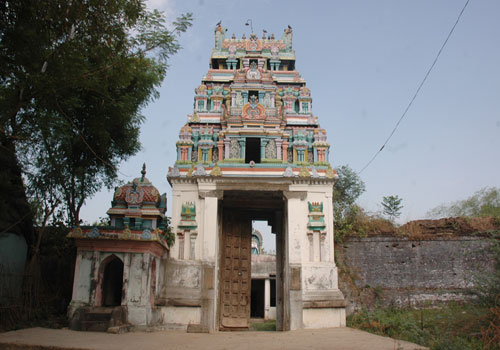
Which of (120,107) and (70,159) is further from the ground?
(120,107)

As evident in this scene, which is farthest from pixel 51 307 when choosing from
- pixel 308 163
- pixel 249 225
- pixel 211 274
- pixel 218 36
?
pixel 218 36

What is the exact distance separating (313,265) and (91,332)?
6301 millimetres

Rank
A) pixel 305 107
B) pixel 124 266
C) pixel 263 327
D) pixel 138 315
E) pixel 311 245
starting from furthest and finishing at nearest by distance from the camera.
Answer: pixel 263 327 → pixel 305 107 → pixel 311 245 → pixel 124 266 → pixel 138 315

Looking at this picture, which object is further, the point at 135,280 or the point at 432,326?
the point at 135,280

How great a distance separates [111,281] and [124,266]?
5.29 ft

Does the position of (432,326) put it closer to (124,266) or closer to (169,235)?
(169,235)

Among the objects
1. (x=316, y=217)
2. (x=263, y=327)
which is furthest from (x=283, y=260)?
(x=263, y=327)

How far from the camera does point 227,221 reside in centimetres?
1483

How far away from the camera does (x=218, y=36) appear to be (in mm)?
17250

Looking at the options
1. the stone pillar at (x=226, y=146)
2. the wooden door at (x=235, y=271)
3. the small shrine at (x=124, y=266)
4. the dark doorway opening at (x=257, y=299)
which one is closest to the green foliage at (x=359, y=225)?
the wooden door at (x=235, y=271)

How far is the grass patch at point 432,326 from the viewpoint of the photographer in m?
7.91

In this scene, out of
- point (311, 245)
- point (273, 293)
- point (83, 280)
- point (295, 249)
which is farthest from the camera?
point (273, 293)

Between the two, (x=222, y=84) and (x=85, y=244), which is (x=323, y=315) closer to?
(x=85, y=244)

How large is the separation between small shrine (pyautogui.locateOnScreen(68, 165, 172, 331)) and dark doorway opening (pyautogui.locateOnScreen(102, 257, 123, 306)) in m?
0.03
